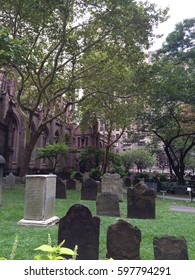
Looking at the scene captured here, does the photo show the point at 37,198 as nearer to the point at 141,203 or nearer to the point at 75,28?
the point at 141,203

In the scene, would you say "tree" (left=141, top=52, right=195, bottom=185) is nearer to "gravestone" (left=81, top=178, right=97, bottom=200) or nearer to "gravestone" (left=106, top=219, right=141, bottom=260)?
"gravestone" (left=81, top=178, right=97, bottom=200)

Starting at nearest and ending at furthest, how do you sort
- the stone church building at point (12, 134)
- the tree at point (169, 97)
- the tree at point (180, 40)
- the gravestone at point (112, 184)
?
the gravestone at point (112, 184), the tree at point (169, 97), the tree at point (180, 40), the stone church building at point (12, 134)

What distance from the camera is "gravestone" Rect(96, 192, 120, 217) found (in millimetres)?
10039

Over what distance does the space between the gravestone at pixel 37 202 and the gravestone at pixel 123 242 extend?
10.5ft

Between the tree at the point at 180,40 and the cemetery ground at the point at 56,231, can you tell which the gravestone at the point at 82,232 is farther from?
the tree at the point at 180,40

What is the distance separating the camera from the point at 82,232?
5.41 m

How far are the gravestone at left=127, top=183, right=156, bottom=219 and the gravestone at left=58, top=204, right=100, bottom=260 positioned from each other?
498 cm

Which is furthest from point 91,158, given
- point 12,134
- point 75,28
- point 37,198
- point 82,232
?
point 82,232

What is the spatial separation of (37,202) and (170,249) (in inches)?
183

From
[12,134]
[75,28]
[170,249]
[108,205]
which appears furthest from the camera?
[12,134]

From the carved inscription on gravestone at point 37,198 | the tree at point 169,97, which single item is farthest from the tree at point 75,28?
the carved inscription on gravestone at point 37,198

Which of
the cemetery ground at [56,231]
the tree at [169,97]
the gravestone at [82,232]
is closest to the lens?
the gravestone at [82,232]

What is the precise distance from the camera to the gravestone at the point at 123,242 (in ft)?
16.7

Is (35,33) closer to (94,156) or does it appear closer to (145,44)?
(145,44)
